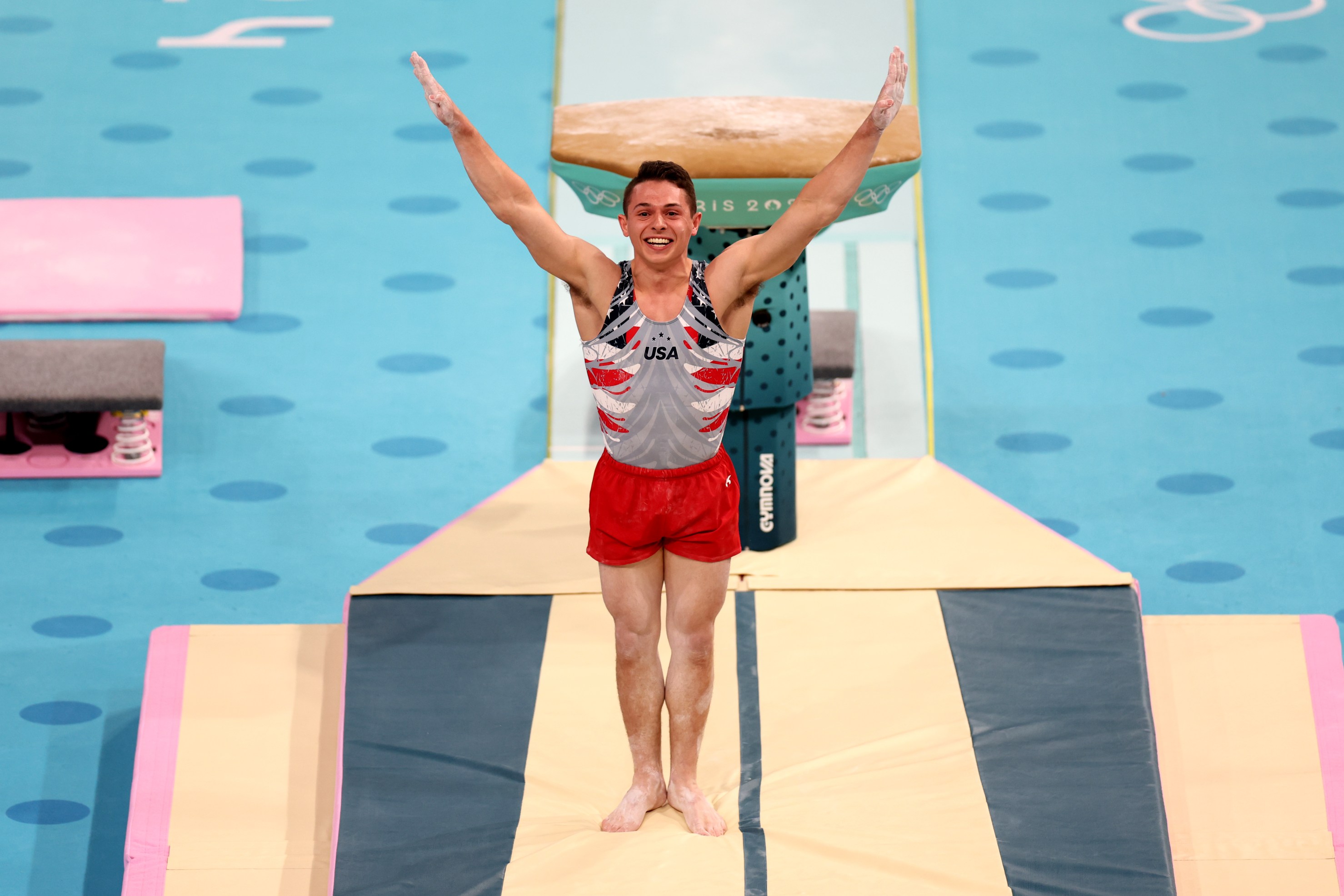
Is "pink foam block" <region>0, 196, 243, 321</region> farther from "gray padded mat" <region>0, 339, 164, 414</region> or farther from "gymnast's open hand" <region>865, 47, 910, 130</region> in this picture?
"gymnast's open hand" <region>865, 47, 910, 130</region>

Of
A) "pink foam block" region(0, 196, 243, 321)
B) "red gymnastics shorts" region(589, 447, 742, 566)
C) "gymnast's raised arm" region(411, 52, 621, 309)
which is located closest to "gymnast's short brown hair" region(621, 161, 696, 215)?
"gymnast's raised arm" region(411, 52, 621, 309)

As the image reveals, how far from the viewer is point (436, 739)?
3389mm

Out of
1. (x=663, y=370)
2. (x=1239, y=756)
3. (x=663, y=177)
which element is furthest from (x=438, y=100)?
(x=1239, y=756)

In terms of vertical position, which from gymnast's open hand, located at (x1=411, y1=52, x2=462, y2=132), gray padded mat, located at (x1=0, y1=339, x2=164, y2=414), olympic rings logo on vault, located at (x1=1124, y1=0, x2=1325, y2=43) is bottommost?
gray padded mat, located at (x1=0, y1=339, x2=164, y2=414)

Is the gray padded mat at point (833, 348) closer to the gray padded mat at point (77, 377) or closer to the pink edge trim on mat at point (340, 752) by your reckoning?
the pink edge trim on mat at point (340, 752)

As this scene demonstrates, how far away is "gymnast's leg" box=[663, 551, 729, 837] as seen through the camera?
3.00 metres

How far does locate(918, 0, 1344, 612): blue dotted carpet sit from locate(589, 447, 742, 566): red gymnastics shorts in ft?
7.09

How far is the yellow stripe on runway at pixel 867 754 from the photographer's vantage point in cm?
302

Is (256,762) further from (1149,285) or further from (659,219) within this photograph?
(1149,285)

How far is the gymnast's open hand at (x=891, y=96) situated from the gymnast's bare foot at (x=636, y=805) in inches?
58.2

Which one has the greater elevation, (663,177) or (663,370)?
(663,177)

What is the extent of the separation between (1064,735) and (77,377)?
330cm

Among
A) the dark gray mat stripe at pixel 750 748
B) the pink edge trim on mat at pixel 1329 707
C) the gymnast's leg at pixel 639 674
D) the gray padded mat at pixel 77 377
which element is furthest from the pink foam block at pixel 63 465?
the pink edge trim on mat at pixel 1329 707

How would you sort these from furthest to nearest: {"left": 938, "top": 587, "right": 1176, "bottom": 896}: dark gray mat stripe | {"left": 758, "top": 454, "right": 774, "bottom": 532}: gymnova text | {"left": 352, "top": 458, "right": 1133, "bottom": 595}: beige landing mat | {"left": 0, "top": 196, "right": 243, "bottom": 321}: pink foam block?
{"left": 0, "top": 196, "right": 243, "bottom": 321}: pink foam block → {"left": 758, "top": 454, "right": 774, "bottom": 532}: gymnova text → {"left": 352, "top": 458, "right": 1133, "bottom": 595}: beige landing mat → {"left": 938, "top": 587, "right": 1176, "bottom": 896}: dark gray mat stripe
